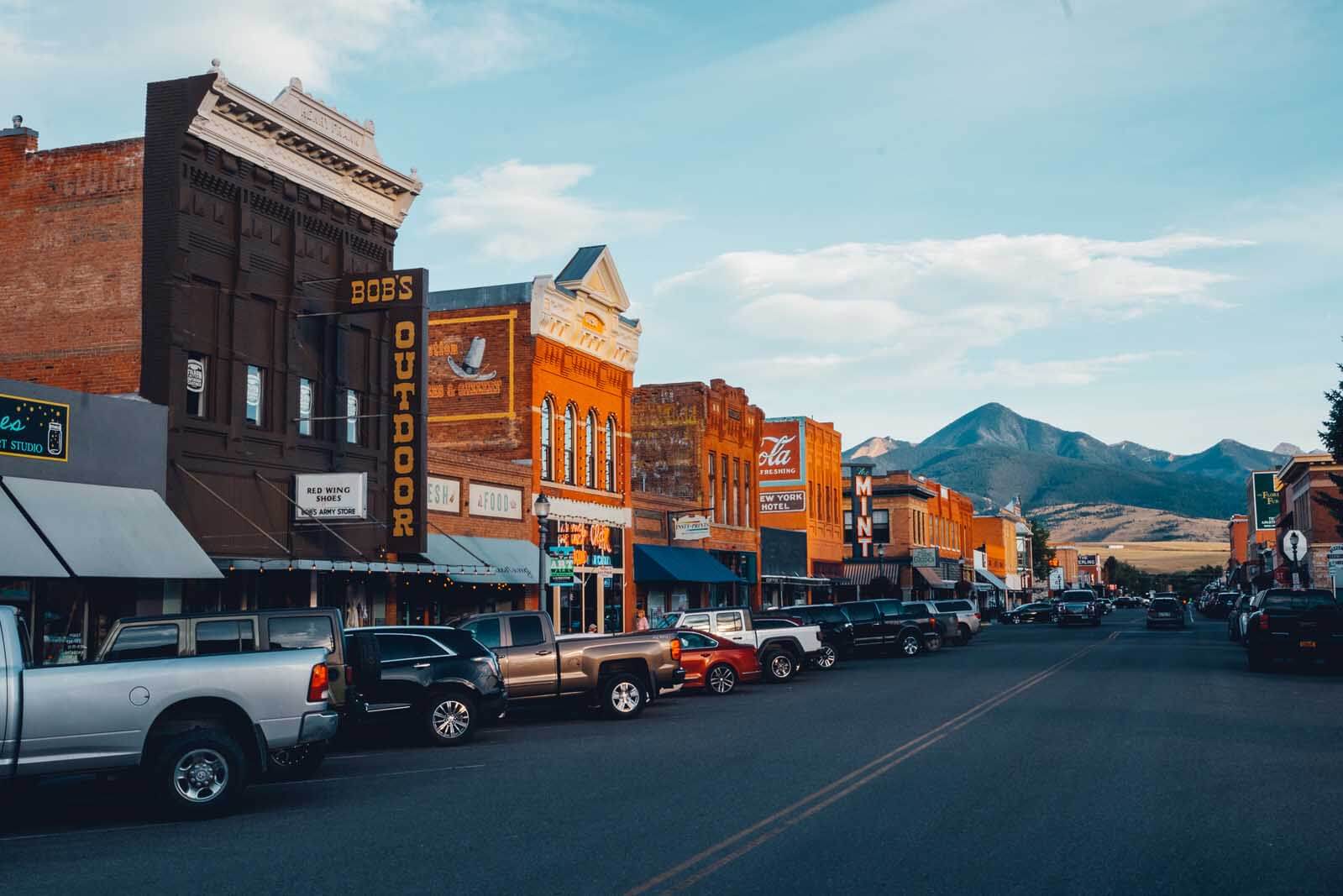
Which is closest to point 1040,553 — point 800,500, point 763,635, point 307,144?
point 800,500

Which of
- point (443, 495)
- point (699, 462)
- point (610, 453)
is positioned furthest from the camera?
point (699, 462)

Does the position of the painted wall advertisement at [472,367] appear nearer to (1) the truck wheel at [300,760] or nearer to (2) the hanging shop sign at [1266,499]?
(1) the truck wheel at [300,760]

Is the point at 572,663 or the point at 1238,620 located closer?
the point at 572,663

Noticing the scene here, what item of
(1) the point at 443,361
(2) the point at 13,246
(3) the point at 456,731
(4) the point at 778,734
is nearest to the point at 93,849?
(3) the point at 456,731

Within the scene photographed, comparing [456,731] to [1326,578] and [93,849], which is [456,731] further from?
[1326,578]

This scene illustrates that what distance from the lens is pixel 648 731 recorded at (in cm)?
1938

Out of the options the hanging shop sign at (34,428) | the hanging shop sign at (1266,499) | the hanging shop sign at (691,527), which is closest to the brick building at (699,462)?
the hanging shop sign at (691,527)

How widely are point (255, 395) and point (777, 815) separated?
18256mm

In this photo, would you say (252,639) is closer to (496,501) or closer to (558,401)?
(496,501)

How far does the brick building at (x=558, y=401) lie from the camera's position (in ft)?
123

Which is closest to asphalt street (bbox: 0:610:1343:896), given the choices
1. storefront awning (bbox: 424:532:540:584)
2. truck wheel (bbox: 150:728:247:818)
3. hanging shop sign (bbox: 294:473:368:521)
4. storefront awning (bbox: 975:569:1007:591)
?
truck wheel (bbox: 150:728:247:818)

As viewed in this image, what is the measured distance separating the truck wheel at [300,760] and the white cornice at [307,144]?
44.8ft

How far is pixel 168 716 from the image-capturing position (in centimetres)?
1218

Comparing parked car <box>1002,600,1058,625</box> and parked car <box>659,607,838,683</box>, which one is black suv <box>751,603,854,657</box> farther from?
parked car <box>1002,600,1058,625</box>
